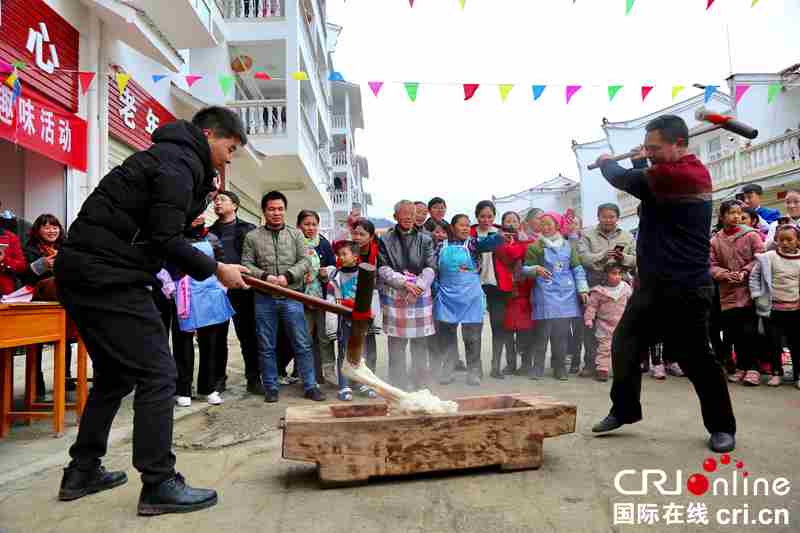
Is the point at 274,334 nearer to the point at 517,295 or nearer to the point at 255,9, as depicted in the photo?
the point at 517,295

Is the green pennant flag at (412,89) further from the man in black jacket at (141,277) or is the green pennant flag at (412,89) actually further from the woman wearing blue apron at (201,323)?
the man in black jacket at (141,277)

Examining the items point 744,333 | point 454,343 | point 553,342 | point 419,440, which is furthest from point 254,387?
point 744,333

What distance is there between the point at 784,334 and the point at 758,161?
11.4m

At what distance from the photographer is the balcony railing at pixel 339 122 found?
32.1m

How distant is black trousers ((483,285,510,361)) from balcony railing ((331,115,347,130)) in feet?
90.0

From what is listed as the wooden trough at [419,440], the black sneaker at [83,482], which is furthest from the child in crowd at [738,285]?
the black sneaker at [83,482]

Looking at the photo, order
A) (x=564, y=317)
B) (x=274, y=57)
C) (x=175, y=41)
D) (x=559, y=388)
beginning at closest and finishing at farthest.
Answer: (x=559, y=388) < (x=564, y=317) < (x=175, y=41) < (x=274, y=57)

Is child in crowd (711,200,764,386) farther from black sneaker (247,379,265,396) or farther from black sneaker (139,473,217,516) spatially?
black sneaker (139,473,217,516)

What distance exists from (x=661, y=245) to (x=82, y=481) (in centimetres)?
343

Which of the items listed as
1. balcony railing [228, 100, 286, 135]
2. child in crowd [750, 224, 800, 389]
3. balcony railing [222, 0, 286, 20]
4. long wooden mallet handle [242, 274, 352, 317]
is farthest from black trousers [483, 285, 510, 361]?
balcony railing [222, 0, 286, 20]

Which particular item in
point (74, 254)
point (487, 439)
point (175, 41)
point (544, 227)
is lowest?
point (487, 439)

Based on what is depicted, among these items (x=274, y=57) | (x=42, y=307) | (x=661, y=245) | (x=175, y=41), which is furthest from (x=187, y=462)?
(x=274, y=57)

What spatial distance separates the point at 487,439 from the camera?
286 cm

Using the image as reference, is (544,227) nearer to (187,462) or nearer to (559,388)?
(559,388)
